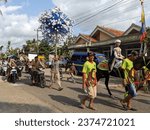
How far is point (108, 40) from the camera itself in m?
36.3

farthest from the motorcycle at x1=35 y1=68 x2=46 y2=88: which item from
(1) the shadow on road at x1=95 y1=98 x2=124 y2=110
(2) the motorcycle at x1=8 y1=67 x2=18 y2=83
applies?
(1) the shadow on road at x1=95 y1=98 x2=124 y2=110

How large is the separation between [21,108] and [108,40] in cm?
2609

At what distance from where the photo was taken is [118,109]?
37.6 feet

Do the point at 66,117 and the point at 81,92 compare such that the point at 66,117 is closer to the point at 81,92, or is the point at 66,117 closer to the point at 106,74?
the point at 106,74

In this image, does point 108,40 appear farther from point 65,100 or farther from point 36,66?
point 65,100

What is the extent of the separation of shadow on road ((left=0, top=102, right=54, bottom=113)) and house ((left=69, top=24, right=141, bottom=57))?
20.8m

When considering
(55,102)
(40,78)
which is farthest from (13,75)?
(55,102)

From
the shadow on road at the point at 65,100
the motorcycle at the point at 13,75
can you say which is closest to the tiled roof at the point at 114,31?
the motorcycle at the point at 13,75

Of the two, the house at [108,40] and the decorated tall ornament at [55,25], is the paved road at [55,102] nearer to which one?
the decorated tall ornament at [55,25]

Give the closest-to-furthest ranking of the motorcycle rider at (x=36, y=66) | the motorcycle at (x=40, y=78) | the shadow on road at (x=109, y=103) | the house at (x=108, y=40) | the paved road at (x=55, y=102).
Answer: the paved road at (x=55, y=102) < the shadow on road at (x=109, y=103) < the motorcycle at (x=40, y=78) < the motorcycle rider at (x=36, y=66) < the house at (x=108, y=40)

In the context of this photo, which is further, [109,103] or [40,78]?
[40,78]

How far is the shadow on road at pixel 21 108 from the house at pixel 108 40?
20821 millimetres

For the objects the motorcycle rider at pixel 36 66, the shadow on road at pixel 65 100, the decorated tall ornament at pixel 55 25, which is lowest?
the shadow on road at pixel 65 100

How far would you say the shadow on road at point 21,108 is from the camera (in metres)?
10.6
